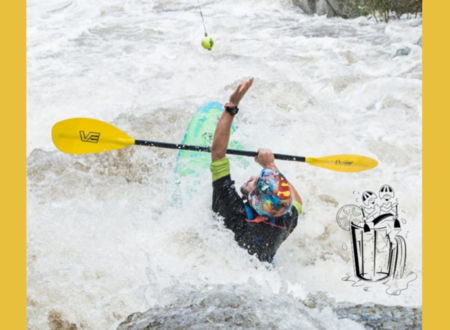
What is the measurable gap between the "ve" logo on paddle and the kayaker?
512 mm

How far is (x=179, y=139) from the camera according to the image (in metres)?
2.46

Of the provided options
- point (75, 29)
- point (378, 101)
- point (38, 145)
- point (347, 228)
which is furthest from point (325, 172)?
point (75, 29)

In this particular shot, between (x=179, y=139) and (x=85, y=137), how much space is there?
1.86 feet

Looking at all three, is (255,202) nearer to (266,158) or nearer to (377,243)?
(266,158)

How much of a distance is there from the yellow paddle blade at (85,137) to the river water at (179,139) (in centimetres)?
23

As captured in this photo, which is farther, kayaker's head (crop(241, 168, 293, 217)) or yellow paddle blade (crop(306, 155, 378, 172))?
yellow paddle blade (crop(306, 155, 378, 172))

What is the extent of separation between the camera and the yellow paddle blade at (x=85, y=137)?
1993 millimetres

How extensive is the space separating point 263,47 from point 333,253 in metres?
1.88

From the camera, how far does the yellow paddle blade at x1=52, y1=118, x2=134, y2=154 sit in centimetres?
199

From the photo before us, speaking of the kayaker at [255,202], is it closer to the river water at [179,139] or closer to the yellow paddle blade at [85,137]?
the river water at [179,139]

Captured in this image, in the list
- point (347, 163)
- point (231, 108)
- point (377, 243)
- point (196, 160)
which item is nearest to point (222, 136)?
point (231, 108)

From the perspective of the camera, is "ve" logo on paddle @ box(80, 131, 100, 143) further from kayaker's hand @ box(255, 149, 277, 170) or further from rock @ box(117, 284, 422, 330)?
rock @ box(117, 284, 422, 330)

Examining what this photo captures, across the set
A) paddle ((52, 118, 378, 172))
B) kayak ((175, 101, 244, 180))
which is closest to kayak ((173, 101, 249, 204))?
kayak ((175, 101, 244, 180))

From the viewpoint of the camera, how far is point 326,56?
10.5ft
